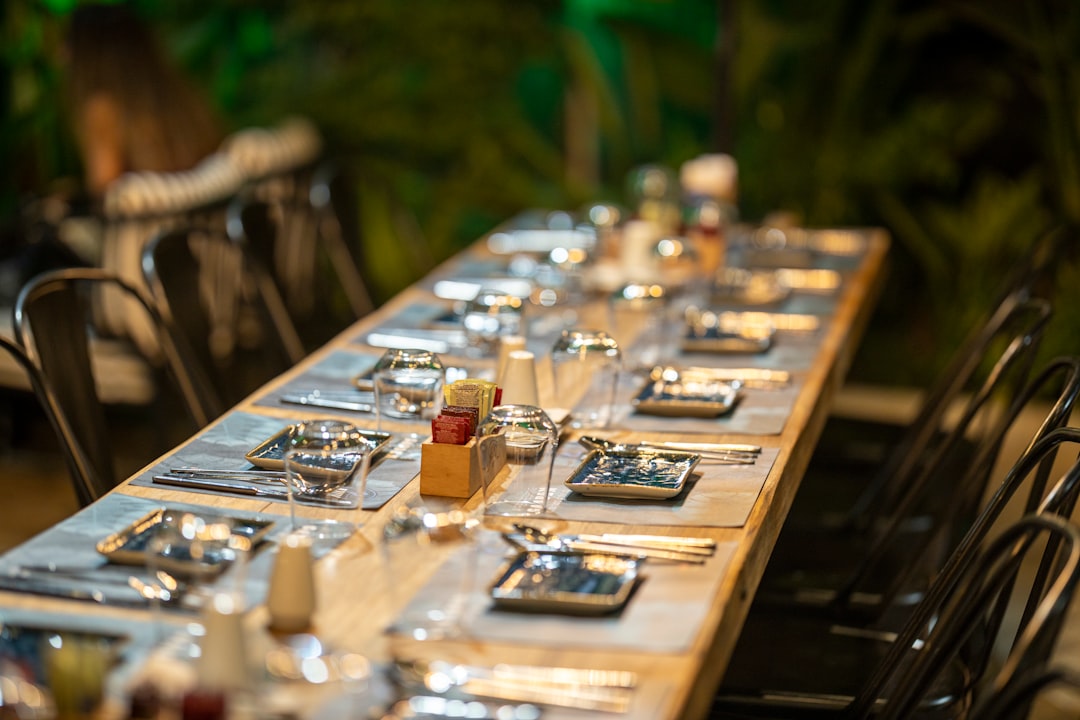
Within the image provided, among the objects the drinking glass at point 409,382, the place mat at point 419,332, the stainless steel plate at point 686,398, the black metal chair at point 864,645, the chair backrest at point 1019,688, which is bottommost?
the black metal chair at point 864,645

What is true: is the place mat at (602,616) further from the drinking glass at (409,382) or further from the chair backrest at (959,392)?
the chair backrest at (959,392)

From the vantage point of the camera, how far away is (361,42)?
6.14 m

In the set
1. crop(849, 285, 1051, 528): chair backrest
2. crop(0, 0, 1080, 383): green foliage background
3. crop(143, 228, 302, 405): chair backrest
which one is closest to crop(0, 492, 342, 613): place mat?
crop(143, 228, 302, 405): chair backrest

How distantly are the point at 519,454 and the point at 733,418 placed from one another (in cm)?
60

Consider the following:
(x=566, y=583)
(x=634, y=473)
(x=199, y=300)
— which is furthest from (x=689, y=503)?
(x=199, y=300)

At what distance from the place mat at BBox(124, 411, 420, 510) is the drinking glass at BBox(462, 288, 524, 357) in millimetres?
445

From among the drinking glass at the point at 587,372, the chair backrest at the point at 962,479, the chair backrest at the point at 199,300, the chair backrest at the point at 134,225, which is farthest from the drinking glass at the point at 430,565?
the chair backrest at the point at 134,225

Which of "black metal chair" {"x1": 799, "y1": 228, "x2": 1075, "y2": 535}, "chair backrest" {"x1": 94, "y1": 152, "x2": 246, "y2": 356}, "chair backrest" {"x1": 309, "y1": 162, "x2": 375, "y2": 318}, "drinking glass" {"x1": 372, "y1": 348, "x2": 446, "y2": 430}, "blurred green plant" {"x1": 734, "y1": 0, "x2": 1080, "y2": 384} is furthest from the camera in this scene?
"blurred green plant" {"x1": 734, "y1": 0, "x2": 1080, "y2": 384}

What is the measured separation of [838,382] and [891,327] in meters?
2.83

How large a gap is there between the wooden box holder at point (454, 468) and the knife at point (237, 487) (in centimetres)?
12

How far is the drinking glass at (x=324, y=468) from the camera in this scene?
1.72 meters

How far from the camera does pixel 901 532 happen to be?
2.81 metres

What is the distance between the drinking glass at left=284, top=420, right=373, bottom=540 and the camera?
1.72 m

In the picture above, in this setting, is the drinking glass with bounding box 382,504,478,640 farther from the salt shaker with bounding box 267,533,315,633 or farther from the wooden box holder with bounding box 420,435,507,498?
the wooden box holder with bounding box 420,435,507,498
